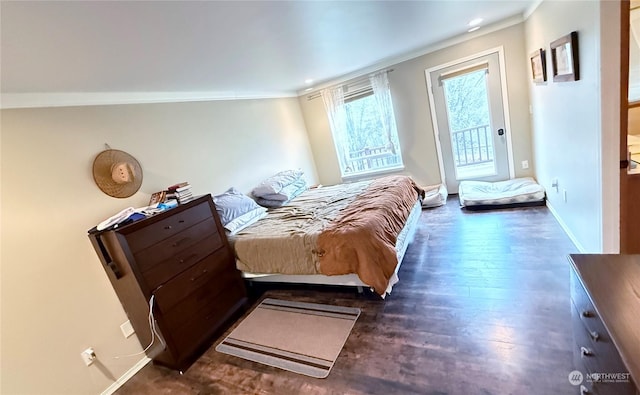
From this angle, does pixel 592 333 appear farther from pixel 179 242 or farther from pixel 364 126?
pixel 364 126

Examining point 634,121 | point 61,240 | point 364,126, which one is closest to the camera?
point 61,240

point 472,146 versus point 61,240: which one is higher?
point 61,240

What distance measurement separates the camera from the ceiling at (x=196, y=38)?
4.42 ft

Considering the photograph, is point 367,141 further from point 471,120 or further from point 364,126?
point 471,120

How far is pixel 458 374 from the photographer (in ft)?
5.19

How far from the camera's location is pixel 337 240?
2.23 m

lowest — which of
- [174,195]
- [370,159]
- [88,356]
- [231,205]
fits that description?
[88,356]

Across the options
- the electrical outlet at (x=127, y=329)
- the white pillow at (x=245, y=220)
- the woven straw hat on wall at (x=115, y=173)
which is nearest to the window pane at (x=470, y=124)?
the white pillow at (x=245, y=220)

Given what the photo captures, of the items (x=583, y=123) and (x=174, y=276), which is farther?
(x=174, y=276)

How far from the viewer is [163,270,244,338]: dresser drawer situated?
7.07 ft

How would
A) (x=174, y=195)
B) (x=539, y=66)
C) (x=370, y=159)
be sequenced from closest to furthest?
(x=174, y=195) < (x=539, y=66) < (x=370, y=159)

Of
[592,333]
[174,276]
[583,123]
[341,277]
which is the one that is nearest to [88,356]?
[174,276]

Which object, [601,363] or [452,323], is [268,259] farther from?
[601,363]

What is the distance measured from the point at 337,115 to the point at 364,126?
1.57ft
